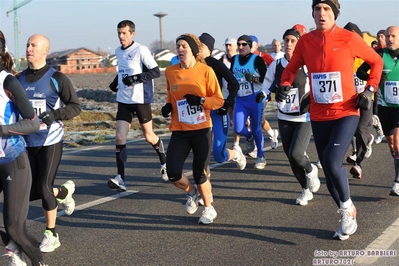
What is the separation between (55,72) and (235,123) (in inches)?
182

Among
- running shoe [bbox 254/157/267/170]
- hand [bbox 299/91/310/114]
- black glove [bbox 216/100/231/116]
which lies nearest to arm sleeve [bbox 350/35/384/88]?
hand [bbox 299/91/310/114]

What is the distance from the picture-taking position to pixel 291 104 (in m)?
7.67

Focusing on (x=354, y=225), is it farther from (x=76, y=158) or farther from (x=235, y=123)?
(x=76, y=158)

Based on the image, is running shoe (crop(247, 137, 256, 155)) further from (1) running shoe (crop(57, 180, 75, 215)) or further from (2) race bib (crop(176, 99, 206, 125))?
(1) running shoe (crop(57, 180, 75, 215))

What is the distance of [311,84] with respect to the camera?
6.11 metres

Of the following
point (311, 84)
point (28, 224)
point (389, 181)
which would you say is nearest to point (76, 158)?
point (28, 224)

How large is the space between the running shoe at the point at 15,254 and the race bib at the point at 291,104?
3.76 m

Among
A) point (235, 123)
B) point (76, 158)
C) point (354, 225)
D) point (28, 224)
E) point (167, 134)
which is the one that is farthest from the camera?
point (167, 134)

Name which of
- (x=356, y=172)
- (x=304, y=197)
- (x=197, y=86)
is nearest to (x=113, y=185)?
(x=197, y=86)

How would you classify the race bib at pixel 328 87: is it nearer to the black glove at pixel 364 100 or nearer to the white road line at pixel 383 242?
the black glove at pixel 364 100

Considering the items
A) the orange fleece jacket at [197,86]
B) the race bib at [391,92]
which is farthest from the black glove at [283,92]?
the race bib at [391,92]

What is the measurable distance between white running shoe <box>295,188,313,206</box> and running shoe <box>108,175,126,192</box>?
2.36m

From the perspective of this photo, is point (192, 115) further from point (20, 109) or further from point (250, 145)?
point (250, 145)

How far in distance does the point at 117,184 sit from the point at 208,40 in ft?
7.25
